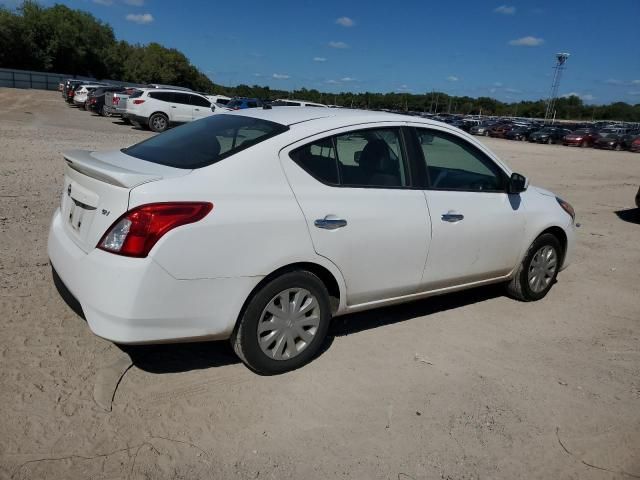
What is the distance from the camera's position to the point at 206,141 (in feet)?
12.2

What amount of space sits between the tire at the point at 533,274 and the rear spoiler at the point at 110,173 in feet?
11.4

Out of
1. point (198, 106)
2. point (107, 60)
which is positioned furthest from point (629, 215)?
point (107, 60)

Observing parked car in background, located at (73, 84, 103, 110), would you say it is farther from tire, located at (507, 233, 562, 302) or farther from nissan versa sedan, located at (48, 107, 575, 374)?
tire, located at (507, 233, 562, 302)

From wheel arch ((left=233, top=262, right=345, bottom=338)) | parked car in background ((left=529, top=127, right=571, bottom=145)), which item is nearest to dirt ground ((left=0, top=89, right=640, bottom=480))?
wheel arch ((left=233, top=262, right=345, bottom=338))

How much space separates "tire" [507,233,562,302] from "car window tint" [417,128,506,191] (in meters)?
0.79

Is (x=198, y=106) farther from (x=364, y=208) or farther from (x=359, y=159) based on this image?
(x=364, y=208)

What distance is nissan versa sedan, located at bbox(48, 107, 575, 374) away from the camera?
293 centimetres

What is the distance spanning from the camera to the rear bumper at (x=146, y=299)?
9.42ft

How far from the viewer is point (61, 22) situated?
249 ft

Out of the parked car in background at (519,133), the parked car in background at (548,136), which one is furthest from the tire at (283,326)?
the parked car in background at (519,133)

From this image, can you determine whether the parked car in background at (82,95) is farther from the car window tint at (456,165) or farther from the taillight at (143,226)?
→ the taillight at (143,226)

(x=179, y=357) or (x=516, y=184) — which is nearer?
(x=179, y=357)

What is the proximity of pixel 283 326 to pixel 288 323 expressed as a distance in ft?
0.13

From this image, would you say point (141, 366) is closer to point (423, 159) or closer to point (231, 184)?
point (231, 184)
